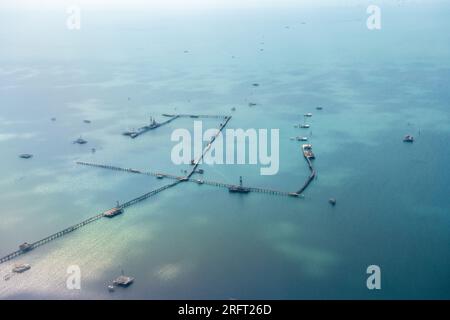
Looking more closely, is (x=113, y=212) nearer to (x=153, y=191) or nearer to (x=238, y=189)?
(x=153, y=191)

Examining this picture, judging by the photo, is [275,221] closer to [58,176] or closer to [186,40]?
[58,176]

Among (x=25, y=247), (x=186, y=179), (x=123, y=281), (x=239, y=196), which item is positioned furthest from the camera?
(x=186, y=179)

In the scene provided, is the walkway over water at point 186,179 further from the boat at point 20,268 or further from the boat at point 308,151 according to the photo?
the boat at point 20,268

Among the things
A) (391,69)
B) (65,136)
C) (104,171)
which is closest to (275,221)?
(104,171)

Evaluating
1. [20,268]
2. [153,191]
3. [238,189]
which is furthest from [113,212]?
[238,189]

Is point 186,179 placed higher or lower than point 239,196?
higher

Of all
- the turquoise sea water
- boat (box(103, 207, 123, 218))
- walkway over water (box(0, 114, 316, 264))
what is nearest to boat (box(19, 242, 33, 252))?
walkway over water (box(0, 114, 316, 264))
